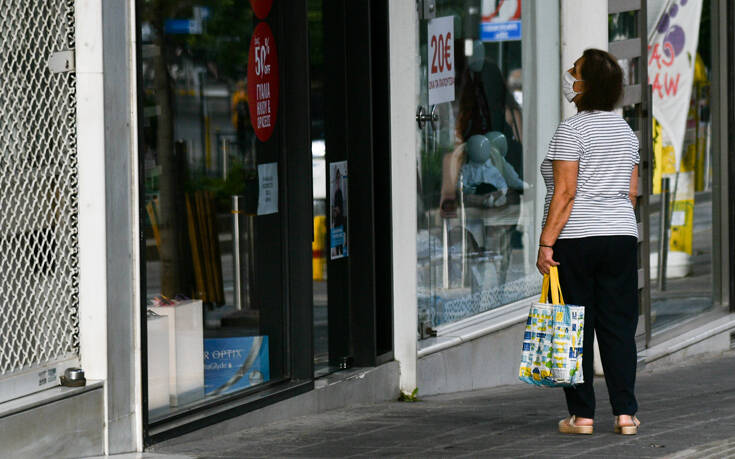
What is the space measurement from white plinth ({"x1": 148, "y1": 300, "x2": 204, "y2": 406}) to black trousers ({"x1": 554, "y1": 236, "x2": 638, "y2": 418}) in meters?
1.74

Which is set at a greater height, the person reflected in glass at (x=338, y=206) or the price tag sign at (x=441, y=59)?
the price tag sign at (x=441, y=59)

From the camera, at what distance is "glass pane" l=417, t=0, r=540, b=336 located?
778 cm

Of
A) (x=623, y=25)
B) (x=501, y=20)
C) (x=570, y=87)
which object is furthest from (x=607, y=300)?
(x=623, y=25)

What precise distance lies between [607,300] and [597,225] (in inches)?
13.5

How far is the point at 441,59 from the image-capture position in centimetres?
783

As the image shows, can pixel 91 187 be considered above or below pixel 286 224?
above

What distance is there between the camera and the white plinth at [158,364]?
217 inches

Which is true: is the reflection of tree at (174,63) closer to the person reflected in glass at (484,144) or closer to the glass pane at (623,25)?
the person reflected in glass at (484,144)

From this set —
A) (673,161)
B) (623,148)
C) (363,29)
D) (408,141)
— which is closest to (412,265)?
(408,141)

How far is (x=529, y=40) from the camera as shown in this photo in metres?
8.74

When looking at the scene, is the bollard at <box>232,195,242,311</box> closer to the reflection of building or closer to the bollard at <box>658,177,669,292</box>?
the reflection of building

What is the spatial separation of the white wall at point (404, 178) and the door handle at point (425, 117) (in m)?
0.33

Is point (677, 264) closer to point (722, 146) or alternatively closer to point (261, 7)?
point (722, 146)

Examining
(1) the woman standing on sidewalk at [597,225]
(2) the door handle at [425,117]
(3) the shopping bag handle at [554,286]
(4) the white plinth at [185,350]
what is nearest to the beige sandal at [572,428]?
(1) the woman standing on sidewalk at [597,225]
